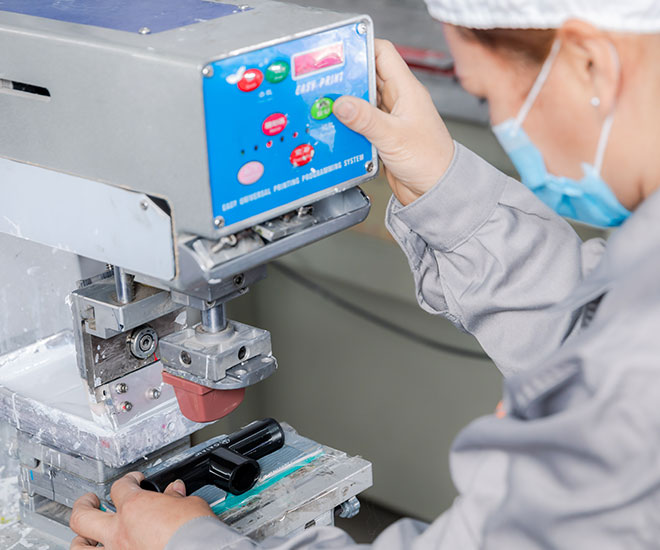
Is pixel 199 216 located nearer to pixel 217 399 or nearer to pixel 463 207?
pixel 217 399

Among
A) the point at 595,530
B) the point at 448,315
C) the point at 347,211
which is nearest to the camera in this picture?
the point at 595,530

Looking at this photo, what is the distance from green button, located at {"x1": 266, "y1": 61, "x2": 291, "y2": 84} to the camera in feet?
2.92

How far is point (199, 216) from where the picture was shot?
0.89m

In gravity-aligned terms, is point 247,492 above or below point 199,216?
below

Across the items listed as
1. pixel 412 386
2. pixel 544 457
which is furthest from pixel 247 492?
pixel 412 386

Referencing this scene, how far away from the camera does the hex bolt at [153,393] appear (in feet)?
3.95

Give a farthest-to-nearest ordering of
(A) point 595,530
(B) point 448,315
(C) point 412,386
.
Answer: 1. (C) point 412,386
2. (B) point 448,315
3. (A) point 595,530

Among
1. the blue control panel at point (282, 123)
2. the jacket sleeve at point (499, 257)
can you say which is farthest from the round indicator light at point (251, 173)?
the jacket sleeve at point (499, 257)

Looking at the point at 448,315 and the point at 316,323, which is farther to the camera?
the point at 316,323

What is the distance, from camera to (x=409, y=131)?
117 cm

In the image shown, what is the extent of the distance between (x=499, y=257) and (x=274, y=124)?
429mm

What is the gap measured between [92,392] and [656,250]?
68 centimetres

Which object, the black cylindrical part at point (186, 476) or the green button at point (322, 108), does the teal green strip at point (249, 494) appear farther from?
the green button at point (322, 108)

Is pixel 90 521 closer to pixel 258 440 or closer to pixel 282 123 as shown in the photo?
pixel 258 440
